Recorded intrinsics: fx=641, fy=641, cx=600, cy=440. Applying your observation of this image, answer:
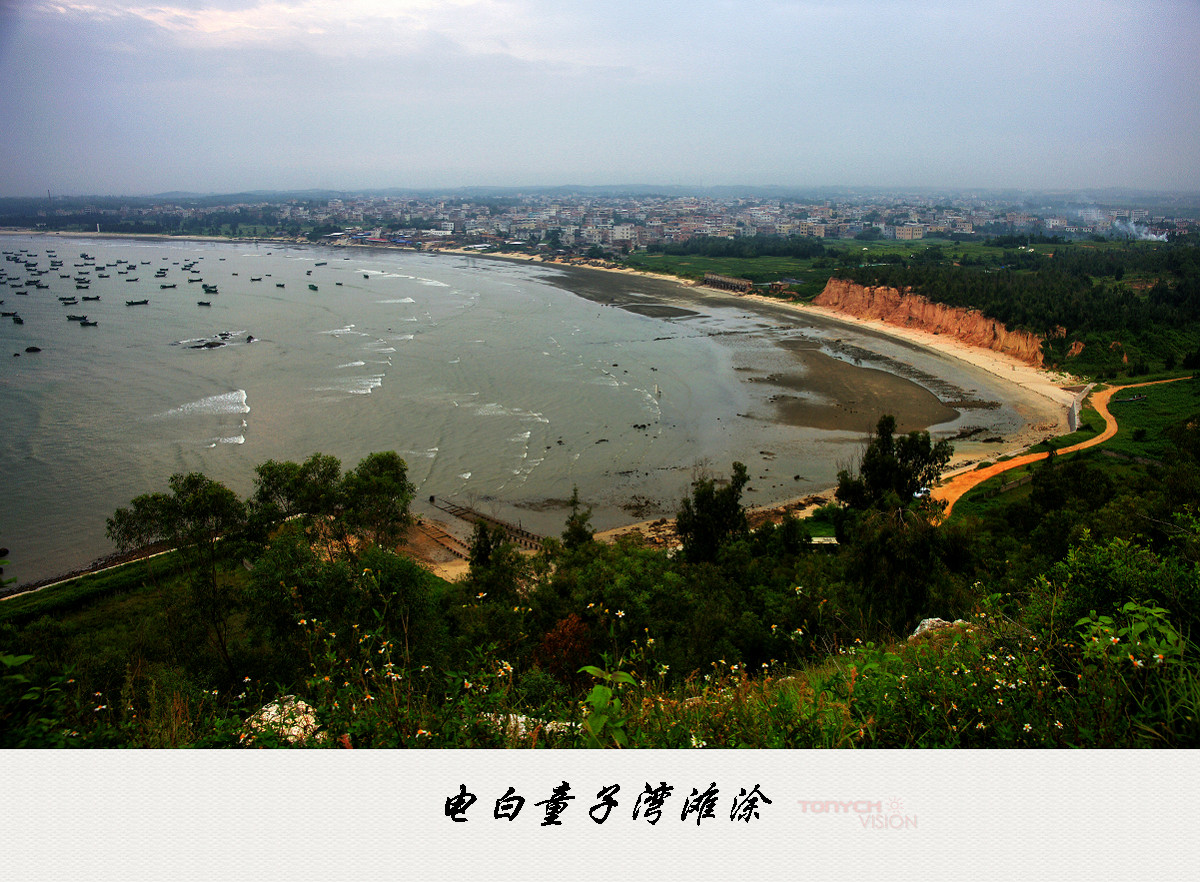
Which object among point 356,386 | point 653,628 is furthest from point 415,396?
point 653,628

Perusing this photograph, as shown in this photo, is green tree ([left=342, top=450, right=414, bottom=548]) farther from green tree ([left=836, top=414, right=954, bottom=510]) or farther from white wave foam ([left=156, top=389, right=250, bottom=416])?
white wave foam ([left=156, top=389, right=250, bottom=416])

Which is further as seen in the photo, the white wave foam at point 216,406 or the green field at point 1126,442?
the white wave foam at point 216,406

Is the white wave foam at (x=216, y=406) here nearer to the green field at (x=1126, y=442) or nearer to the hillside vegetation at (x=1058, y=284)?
the green field at (x=1126, y=442)

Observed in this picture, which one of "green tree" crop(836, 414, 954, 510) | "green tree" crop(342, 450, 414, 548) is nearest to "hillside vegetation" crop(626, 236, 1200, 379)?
"green tree" crop(836, 414, 954, 510)

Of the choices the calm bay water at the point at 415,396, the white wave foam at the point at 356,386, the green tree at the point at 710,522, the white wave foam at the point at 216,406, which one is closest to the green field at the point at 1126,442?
the calm bay water at the point at 415,396
